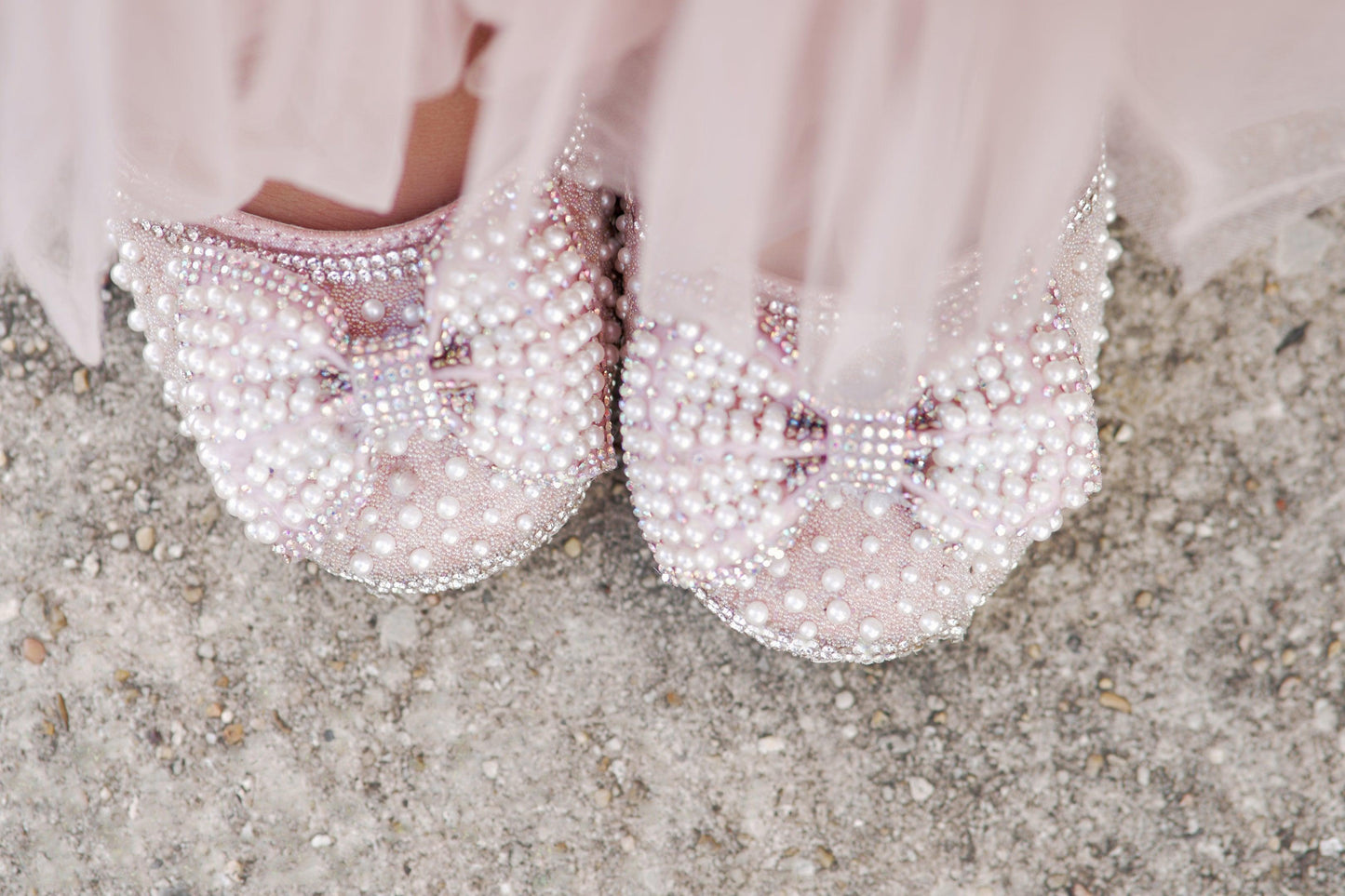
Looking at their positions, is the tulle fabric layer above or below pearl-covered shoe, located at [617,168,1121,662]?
above

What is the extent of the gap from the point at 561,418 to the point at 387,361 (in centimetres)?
10

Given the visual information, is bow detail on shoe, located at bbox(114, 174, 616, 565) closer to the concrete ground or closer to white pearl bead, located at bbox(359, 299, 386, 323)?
white pearl bead, located at bbox(359, 299, 386, 323)

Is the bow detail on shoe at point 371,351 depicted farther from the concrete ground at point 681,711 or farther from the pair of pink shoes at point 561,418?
the concrete ground at point 681,711

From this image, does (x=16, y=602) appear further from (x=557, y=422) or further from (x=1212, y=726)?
(x=1212, y=726)

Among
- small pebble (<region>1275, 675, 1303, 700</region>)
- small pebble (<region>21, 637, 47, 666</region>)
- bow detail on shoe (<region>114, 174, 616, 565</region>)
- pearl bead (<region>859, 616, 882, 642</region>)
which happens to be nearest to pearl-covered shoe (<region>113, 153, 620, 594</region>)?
bow detail on shoe (<region>114, 174, 616, 565</region>)

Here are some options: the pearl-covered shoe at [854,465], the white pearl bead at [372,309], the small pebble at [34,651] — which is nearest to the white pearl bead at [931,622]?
the pearl-covered shoe at [854,465]

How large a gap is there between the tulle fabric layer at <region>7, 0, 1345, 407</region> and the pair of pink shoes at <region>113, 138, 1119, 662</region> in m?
0.08

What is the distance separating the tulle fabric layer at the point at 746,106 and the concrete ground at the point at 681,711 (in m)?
0.35

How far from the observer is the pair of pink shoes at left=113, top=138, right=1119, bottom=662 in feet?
1.80

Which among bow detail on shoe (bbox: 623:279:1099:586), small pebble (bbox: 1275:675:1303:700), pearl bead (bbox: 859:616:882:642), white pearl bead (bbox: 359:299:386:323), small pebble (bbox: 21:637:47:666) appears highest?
bow detail on shoe (bbox: 623:279:1099:586)

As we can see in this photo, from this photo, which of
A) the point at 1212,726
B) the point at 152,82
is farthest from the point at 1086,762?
the point at 152,82

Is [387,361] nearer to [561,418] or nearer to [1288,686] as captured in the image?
[561,418]

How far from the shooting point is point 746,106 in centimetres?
40

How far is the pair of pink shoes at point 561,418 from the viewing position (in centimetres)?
55
